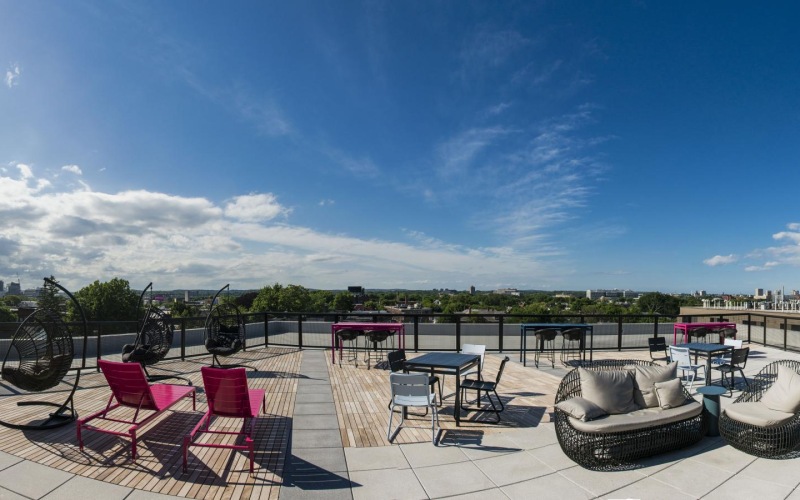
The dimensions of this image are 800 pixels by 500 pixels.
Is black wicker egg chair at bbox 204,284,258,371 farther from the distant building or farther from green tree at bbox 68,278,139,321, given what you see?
the distant building

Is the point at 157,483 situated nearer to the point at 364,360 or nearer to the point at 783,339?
the point at 364,360

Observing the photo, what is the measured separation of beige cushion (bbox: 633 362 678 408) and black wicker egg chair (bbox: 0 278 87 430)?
22.5ft

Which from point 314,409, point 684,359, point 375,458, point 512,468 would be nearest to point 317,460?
point 375,458

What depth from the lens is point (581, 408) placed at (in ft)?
14.4

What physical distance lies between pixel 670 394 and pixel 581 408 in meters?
1.44

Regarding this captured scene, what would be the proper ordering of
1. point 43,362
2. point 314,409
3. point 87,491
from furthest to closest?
point 314,409, point 43,362, point 87,491

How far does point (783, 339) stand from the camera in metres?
13.5

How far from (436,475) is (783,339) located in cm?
1548

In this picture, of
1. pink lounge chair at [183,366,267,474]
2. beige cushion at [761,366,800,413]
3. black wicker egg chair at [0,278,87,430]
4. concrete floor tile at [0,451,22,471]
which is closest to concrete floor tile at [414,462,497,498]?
pink lounge chair at [183,366,267,474]

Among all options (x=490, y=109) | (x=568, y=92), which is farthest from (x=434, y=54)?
(x=568, y=92)

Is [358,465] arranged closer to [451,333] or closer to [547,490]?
[547,490]

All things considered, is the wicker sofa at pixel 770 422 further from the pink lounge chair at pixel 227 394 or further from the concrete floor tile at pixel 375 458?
the pink lounge chair at pixel 227 394

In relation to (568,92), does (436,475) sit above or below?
below

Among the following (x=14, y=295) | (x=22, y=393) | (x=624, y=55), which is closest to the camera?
(x=22, y=393)
